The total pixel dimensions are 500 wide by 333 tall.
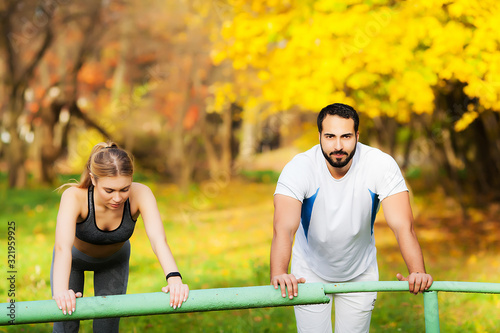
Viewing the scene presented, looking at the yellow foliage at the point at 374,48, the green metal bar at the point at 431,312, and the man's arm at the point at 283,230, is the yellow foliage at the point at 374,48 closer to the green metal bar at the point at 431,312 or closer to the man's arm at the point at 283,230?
the man's arm at the point at 283,230

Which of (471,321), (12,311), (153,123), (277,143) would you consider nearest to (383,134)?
(471,321)

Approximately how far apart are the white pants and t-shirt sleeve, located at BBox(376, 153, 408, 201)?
57 centimetres

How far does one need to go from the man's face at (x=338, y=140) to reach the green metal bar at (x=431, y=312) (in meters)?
0.76

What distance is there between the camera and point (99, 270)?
331 cm

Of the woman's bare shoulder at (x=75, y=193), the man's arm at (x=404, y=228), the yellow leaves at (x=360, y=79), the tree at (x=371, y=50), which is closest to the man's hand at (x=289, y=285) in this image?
the man's arm at (x=404, y=228)

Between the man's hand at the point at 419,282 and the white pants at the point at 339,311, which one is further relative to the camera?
the white pants at the point at 339,311

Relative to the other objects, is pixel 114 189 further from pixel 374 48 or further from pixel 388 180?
pixel 374 48

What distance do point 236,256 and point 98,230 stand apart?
7.06 meters

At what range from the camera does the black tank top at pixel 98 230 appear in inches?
118

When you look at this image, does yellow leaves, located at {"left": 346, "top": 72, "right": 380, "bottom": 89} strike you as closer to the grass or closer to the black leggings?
the grass

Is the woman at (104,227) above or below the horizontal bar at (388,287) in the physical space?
above

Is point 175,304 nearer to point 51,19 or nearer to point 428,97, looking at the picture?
point 428,97

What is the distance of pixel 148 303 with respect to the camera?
90.8 inches

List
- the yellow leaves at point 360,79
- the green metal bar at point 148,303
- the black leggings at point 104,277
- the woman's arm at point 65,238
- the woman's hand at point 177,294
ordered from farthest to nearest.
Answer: the yellow leaves at point 360,79
the black leggings at point 104,277
the woman's arm at point 65,238
the woman's hand at point 177,294
the green metal bar at point 148,303
